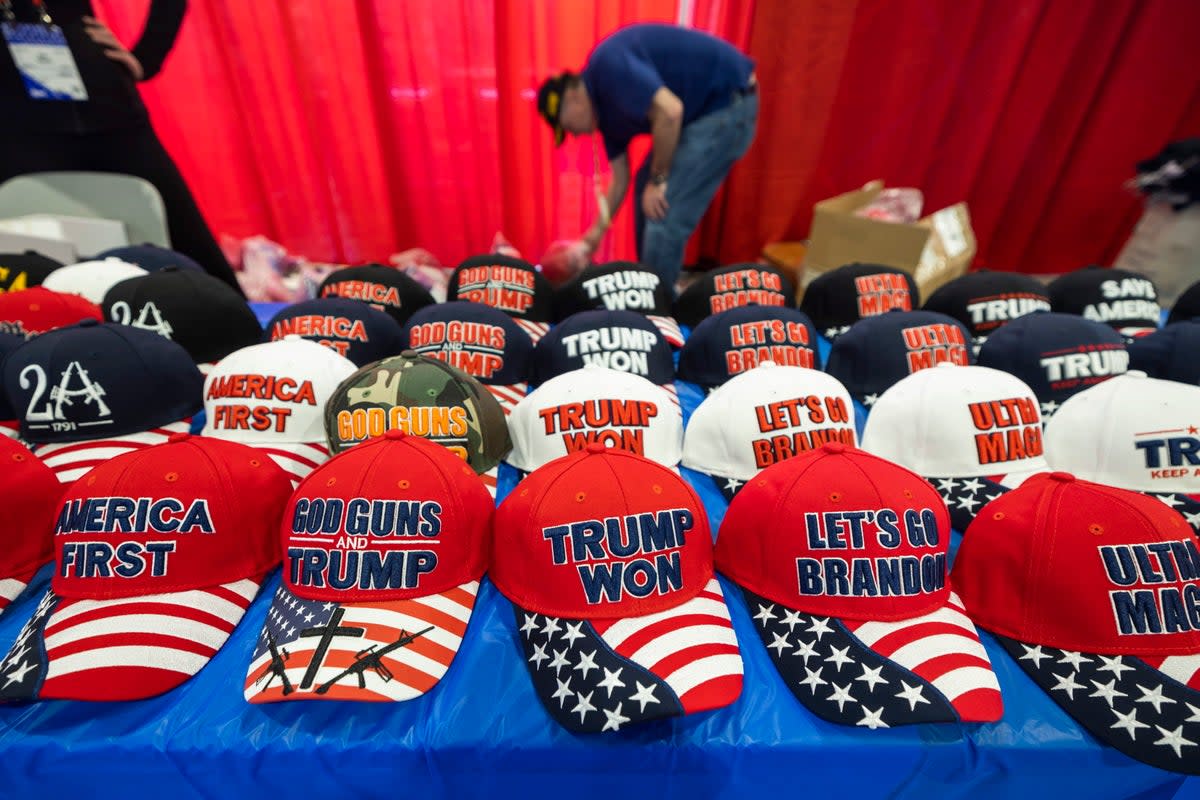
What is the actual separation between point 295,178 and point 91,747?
8.77ft

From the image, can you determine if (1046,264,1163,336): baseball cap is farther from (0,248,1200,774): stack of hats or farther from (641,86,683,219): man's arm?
(641,86,683,219): man's arm

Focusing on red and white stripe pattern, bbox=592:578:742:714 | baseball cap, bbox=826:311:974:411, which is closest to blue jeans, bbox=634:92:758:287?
baseball cap, bbox=826:311:974:411

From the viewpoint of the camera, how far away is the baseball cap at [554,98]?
88.7 inches

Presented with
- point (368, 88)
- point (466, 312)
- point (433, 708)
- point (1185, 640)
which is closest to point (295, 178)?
point (368, 88)

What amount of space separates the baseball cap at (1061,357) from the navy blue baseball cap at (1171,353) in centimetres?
6

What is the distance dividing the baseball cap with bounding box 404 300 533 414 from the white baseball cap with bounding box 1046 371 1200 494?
3.72 ft

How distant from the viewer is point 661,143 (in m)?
2.12

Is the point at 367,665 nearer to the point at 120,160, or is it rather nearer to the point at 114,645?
the point at 114,645

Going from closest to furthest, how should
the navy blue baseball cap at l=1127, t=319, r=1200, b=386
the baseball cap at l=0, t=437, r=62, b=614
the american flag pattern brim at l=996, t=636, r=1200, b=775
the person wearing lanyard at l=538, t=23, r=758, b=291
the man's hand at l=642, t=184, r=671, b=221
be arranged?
the american flag pattern brim at l=996, t=636, r=1200, b=775 < the baseball cap at l=0, t=437, r=62, b=614 < the navy blue baseball cap at l=1127, t=319, r=1200, b=386 < the person wearing lanyard at l=538, t=23, r=758, b=291 < the man's hand at l=642, t=184, r=671, b=221

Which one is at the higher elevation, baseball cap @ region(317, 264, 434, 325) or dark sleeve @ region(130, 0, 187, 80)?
dark sleeve @ region(130, 0, 187, 80)

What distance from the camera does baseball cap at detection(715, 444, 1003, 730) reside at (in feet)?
2.49

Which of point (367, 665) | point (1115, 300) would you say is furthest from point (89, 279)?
point (1115, 300)

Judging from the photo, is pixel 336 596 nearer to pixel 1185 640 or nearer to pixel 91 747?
pixel 91 747

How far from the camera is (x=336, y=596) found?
2.75ft
